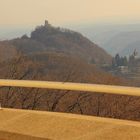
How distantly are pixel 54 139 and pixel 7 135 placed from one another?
0.51 meters

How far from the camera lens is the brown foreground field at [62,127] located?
361 centimetres

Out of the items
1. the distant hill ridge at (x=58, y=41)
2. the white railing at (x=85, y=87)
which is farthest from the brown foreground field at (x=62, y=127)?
the distant hill ridge at (x=58, y=41)

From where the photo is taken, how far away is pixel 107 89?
12.4 ft

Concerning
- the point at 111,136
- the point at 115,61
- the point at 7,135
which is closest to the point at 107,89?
the point at 111,136

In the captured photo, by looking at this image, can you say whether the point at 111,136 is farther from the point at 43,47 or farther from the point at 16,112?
the point at 43,47

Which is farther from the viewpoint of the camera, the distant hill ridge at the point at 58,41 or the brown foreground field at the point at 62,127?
the distant hill ridge at the point at 58,41

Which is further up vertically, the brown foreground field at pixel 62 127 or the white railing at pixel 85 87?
the white railing at pixel 85 87

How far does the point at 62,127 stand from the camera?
12.8 feet

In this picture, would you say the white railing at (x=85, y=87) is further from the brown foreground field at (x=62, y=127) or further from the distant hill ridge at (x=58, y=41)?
the distant hill ridge at (x=58, y=41)

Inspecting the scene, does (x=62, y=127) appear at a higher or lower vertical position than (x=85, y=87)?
lower

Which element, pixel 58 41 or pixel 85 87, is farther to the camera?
pixel 58 41

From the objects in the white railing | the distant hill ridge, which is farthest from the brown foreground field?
the distant hill ridge

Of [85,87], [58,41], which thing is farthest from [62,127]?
[58,41]

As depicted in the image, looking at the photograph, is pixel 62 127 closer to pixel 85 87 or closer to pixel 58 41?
pixel 85 87
